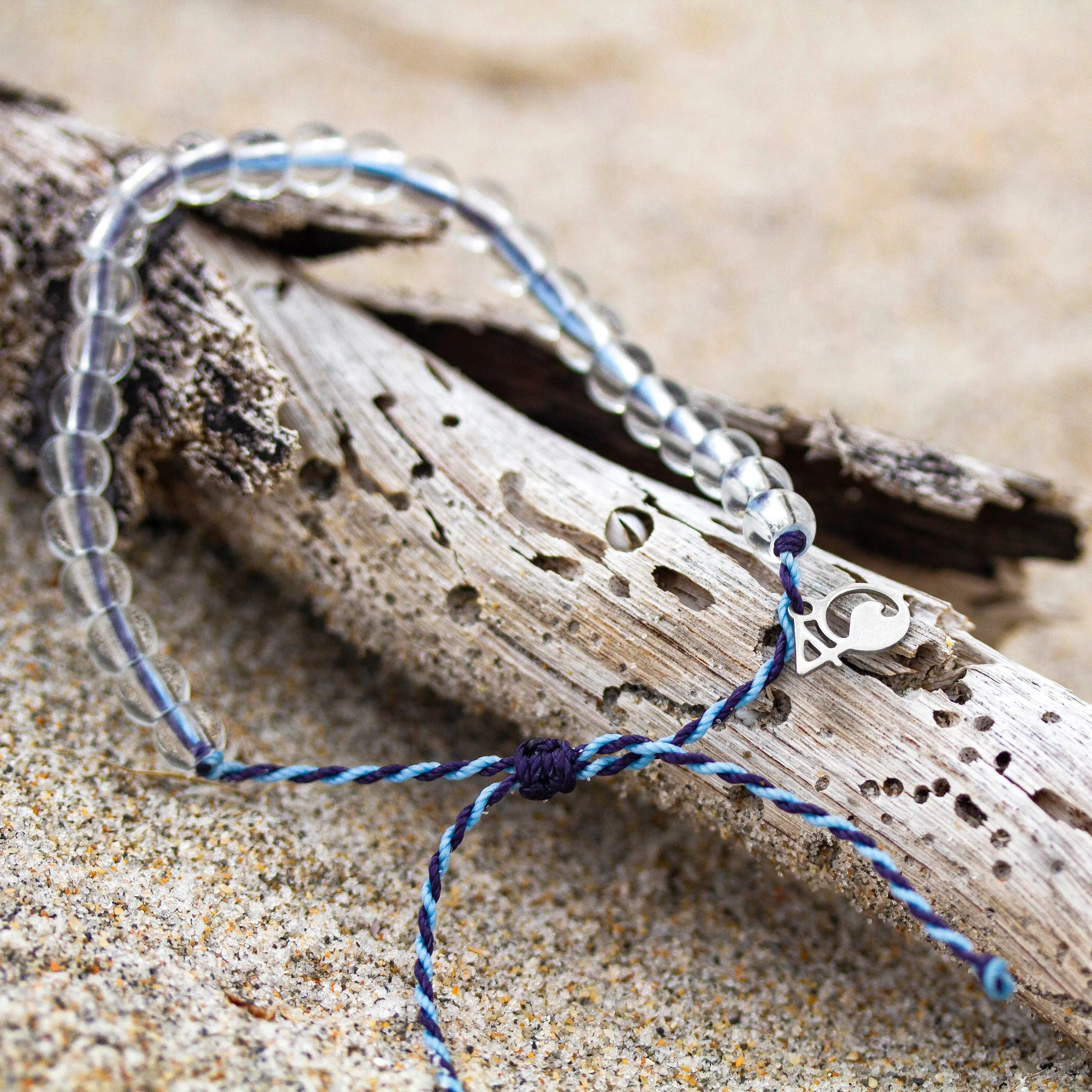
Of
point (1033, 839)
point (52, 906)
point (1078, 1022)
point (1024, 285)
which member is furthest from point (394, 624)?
point (1024, 285)

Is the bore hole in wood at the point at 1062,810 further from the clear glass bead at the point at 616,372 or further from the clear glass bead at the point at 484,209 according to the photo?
the clear glass bead at the point at 484,209

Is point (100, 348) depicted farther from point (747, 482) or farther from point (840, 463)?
point (840, 463)

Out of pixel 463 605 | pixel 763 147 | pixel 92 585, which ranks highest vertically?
pixel 763 147

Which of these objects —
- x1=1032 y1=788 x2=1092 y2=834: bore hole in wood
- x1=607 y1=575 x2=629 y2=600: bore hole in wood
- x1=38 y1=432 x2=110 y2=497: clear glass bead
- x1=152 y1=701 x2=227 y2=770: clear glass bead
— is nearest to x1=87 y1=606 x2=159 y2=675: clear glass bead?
x1=152 y1=701 x2=227 y2=770: clear glass bead

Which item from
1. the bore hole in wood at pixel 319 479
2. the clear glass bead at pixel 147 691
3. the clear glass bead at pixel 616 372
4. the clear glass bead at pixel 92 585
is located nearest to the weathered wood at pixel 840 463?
the clear glass bead at pixel 616 372

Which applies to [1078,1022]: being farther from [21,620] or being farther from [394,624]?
[21,620]

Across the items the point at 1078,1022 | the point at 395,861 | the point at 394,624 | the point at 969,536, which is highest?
the point at 969,536

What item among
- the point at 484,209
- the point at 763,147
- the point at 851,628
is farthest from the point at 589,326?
the point at 763,147
